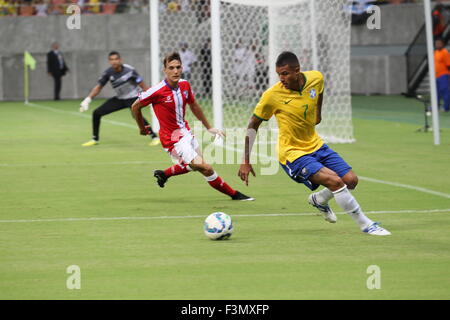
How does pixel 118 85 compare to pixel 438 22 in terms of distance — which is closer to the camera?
pixel 118 85

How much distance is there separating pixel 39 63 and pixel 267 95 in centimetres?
3313

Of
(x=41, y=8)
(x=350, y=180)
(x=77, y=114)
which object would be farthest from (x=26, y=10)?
(x=350, y=180)

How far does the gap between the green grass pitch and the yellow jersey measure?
0.83 meters

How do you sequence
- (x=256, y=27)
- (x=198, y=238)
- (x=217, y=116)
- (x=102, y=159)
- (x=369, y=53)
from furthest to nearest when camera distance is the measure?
(x=369, y=53)
(x=256, y=27)
(x=217, y=116)
(x=102, y=159)
(x=198, y=238)

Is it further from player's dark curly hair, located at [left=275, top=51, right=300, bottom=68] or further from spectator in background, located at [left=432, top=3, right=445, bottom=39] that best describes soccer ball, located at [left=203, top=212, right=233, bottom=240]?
spectator in background, located at [left=432, top=3, right=445, bottom=39]

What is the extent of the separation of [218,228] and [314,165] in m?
1.15

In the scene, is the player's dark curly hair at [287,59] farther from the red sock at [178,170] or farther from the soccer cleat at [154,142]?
the soccer cleat at [154,142]

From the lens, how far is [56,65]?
128 ft

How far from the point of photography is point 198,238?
8.78 meters

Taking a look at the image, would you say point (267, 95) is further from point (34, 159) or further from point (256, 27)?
point (256, 27)

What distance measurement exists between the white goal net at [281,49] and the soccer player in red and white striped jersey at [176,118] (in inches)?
282

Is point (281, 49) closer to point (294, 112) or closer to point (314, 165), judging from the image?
point (294, 112)

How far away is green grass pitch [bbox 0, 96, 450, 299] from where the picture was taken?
6.70 meters
